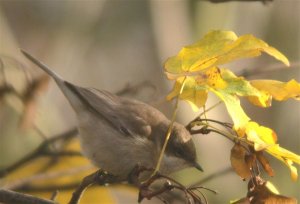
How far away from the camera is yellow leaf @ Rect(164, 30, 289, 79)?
1397 mm

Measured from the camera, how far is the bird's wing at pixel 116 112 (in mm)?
2674

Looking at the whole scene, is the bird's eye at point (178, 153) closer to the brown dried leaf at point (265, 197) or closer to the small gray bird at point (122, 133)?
the small gray bird at point (122, 133)

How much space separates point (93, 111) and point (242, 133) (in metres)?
1.44

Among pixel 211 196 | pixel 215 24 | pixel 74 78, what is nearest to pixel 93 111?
pixel 211 196

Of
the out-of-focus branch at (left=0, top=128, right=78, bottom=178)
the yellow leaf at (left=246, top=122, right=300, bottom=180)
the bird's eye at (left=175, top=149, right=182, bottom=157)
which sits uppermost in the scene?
the yellow leaf at (left=246, top=122, right=300, bottom=180)

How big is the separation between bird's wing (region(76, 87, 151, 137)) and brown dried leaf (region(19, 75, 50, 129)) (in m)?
0.38

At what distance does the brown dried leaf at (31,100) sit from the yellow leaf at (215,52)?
994 millimetres

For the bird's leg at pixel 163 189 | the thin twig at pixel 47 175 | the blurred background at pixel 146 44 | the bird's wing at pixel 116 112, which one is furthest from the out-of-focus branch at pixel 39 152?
the blurred background at pixel 146 44

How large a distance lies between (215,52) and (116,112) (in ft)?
4.45

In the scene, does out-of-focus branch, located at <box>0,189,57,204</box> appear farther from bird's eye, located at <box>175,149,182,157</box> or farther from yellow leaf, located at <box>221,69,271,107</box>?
bird's eye, located at <box>175,149,182,157</box>

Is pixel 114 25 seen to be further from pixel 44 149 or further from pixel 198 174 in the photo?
pixel 44 149

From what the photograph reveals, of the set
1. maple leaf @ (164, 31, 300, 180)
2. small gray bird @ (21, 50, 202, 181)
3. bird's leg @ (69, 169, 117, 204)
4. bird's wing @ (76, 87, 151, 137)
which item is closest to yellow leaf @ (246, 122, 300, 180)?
maple leaf @ (164, 31, 300, 180)

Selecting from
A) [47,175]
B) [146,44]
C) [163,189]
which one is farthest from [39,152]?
[146,44]

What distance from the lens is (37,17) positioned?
681 cm
